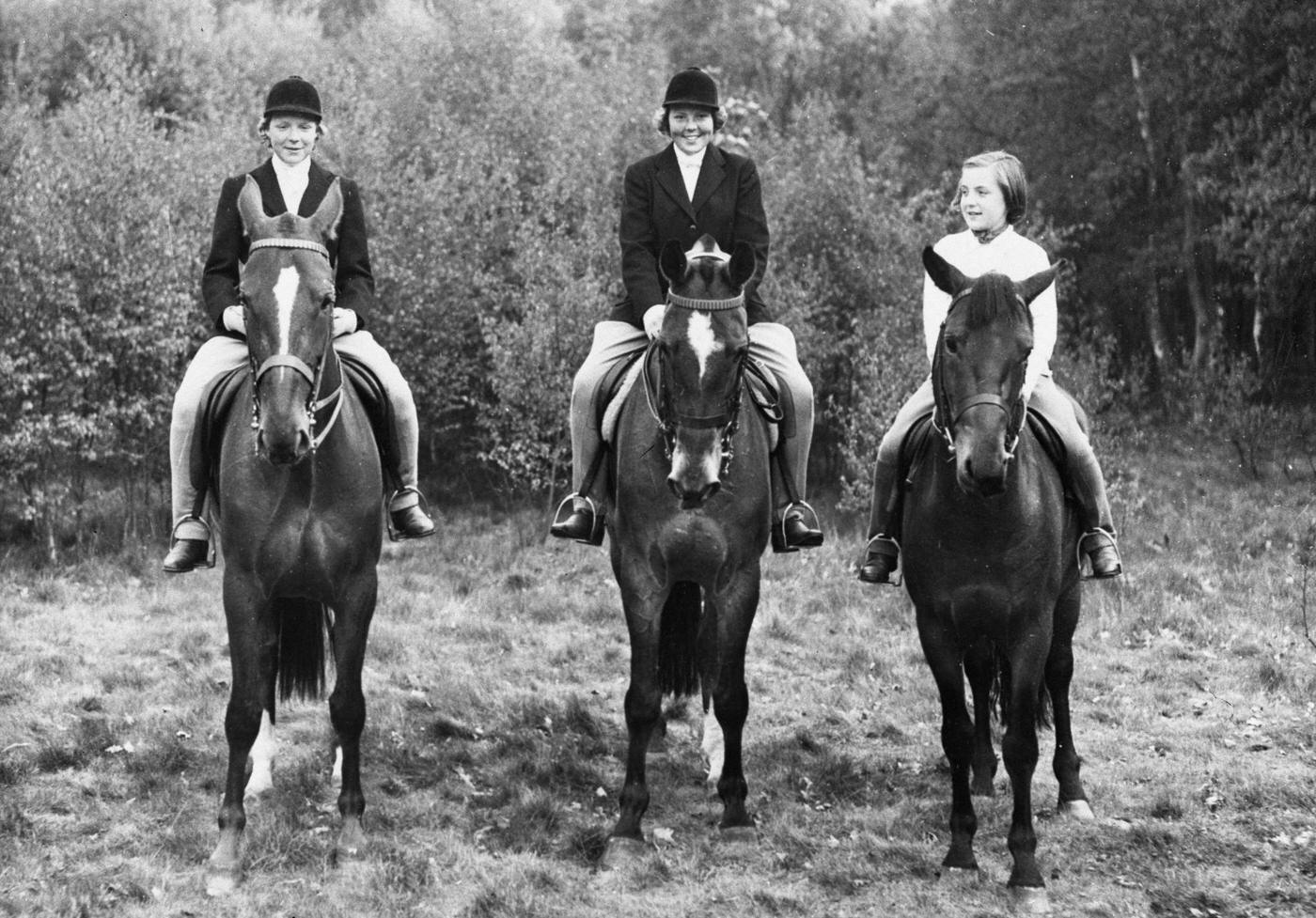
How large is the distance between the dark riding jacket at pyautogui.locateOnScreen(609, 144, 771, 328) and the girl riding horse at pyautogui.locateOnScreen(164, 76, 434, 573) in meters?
1.49

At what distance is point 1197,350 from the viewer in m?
26.3

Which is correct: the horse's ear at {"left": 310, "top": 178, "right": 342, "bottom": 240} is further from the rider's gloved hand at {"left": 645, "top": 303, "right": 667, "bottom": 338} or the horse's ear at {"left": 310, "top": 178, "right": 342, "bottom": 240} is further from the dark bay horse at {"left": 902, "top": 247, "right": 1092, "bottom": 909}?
the dark bay horse at {"left": 902, "top": 247, "right": 1092, "bottom": 909}

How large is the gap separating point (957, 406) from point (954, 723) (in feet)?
5.69

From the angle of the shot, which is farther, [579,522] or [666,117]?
[666,117]

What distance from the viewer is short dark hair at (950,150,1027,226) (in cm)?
727

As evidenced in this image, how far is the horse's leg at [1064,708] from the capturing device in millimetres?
7703

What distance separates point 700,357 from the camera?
6496 mm

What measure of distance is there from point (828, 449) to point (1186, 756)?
471 inches

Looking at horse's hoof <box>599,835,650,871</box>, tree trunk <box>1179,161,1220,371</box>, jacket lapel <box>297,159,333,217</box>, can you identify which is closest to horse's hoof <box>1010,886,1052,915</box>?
horse's hoof <box>599,835,650,871</box>

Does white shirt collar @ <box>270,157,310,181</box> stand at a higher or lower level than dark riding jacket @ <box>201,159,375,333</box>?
higher

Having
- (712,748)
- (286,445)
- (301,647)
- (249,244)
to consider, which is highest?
(249,244)

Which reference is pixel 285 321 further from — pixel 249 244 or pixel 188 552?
pixel 188 552

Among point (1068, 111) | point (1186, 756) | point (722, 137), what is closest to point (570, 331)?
point (722, 137)

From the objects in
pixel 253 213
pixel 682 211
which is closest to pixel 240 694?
pixel 253 213
